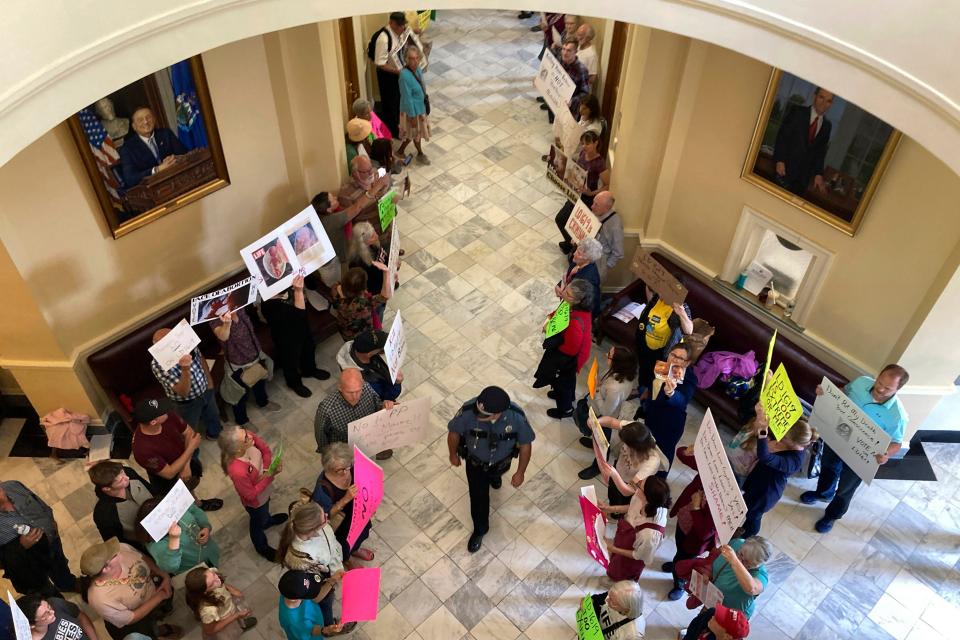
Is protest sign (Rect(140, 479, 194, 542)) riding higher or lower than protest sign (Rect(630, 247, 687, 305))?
lower

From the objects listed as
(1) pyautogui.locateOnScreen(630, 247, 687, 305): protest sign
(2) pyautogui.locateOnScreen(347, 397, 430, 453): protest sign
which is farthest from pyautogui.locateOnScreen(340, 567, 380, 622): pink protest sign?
(1) pyautogui.locateOnScreen(630, 247, 687, 305): protest sign

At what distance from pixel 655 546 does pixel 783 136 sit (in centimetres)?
410

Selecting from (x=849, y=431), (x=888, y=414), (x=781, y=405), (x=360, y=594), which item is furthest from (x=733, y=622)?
(x=360, y=594)

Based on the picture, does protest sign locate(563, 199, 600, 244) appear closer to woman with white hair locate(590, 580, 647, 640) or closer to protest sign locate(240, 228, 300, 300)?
protest sign locate(240, 228, 300, 300)

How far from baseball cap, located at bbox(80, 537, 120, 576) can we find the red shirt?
40.5 inches

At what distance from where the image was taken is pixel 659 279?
24.2 feet

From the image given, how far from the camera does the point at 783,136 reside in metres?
7.39

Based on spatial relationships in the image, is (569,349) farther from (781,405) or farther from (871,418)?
(871,418)

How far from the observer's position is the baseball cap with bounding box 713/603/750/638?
5.25m

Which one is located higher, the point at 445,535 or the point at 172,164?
the point at 172,164

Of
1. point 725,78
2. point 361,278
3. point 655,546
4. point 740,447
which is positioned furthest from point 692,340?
point 361,278

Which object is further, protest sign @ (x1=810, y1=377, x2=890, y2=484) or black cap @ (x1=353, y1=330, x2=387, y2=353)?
black cap @ (x1=353, y1=330, x2=387, y2=353)

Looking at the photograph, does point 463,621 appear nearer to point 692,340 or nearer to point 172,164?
point 692,340

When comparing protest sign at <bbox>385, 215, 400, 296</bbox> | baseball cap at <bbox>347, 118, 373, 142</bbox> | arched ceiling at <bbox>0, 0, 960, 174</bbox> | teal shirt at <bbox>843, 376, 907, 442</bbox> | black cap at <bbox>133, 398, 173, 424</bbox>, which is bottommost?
protest sign at <bbox>385, 215, 400, 296</bbox>
